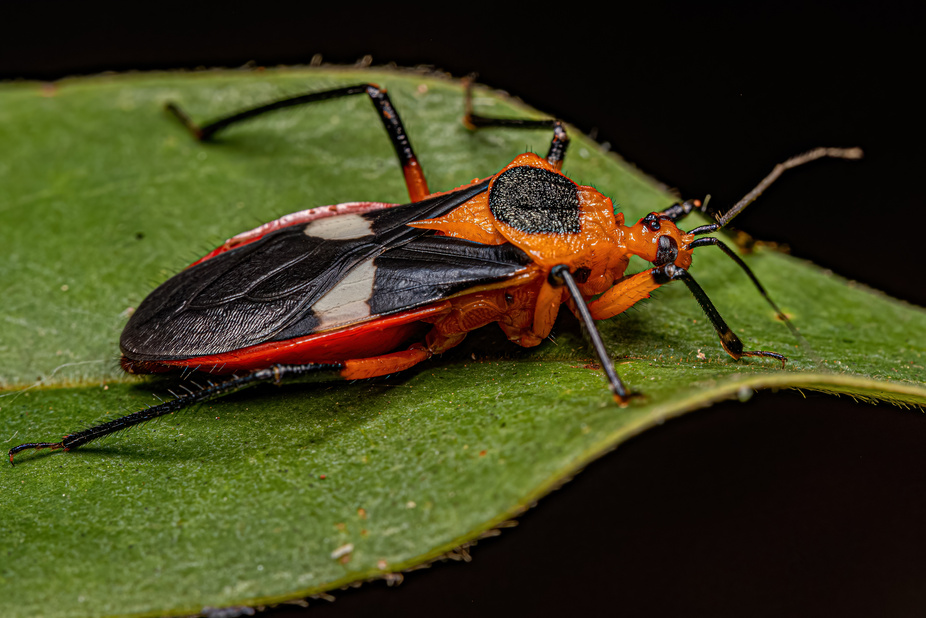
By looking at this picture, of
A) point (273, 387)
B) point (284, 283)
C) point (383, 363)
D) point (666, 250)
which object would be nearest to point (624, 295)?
point (666, 250)

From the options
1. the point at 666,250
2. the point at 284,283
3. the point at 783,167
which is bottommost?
the point at 284,283

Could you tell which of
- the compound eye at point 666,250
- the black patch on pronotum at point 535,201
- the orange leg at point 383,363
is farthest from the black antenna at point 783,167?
the orange leg at point 383,363

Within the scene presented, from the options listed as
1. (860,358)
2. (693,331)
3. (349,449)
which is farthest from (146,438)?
(860,358)

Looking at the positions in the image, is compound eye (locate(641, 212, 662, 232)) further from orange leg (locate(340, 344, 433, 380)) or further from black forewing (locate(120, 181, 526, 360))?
orange leg (locate(340, 344, 433, 380))

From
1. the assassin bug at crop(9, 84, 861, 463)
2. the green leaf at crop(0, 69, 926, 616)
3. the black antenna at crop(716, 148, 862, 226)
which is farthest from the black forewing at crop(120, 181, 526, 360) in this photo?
the black antenna at crop(716, 148, 862, 226)

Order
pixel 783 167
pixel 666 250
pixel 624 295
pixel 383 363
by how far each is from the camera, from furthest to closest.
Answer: pixel 783 167 < pixel 666 250 < pixel 624 295 < pixel 383 363

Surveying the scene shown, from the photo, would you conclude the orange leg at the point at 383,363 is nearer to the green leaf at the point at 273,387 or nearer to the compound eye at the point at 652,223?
the green leaf at the point at 273,387

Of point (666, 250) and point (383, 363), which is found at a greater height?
point (666, 250)

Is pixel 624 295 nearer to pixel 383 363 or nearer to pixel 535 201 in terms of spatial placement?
pixel 535 201
